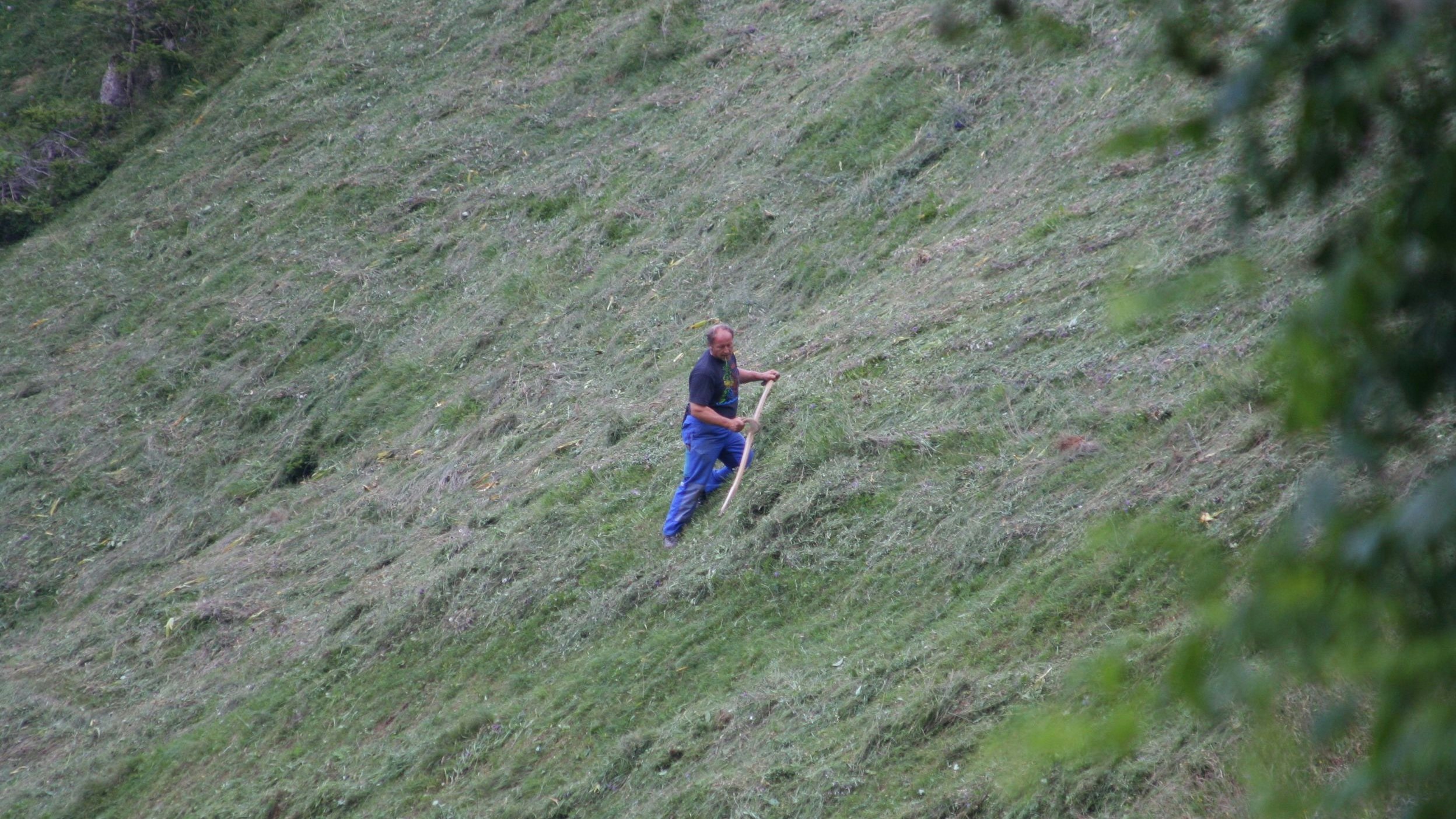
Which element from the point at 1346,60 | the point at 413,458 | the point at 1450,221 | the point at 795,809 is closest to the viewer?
the point at 1450,221

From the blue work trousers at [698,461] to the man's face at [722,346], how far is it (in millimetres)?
547

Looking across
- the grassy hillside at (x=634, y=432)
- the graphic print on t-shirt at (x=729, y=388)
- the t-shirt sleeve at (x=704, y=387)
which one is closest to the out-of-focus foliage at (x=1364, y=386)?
the grassy hillside at (x=634, y=432)

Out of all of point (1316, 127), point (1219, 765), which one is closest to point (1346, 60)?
point (1316, 127)

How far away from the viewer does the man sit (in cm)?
908

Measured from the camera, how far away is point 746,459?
9414 millimetres

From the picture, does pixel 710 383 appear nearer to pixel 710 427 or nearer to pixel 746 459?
pixel 710 427

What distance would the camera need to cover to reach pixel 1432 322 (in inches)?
68.6

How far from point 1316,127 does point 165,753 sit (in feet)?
33.9

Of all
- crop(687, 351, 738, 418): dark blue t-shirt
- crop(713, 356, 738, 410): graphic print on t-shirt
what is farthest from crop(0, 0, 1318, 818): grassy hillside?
crop(687, 351, 738, 418): dark blue t-shirt

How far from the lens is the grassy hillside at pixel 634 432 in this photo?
6816 millimetres

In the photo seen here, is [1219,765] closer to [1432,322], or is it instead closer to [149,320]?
[1432,322]

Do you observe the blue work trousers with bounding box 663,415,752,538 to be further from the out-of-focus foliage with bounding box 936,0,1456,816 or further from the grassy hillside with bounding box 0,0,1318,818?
the out-of-focus foliage with bounding box 936,0,1456,816

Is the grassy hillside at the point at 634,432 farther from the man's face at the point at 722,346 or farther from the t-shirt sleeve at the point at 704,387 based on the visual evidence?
the man's face at the point at 722,346

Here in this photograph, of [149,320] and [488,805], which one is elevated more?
[149,320]
